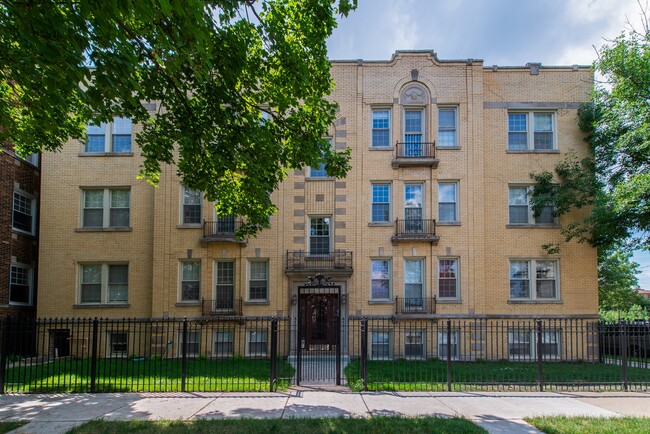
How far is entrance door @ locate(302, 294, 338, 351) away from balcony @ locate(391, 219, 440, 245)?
3.37 meters

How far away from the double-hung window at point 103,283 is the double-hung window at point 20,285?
2097 millimetres

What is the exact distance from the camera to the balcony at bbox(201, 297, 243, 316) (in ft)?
55.1

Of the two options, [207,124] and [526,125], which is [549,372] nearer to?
[526,125]

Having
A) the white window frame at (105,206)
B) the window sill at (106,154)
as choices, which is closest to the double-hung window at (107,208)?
the white window frame at (105,206)

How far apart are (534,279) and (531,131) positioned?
19.3 ft

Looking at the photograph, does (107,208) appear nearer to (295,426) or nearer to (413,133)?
(413,133)

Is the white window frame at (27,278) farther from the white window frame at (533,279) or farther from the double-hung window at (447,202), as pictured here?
the white window frame at (533,279)

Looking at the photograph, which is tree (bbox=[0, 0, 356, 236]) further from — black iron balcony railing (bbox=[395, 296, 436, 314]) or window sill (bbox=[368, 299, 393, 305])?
black iron balcony railing (bbox=[395, 296, 436, 314])

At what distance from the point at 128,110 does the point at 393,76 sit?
427 inches

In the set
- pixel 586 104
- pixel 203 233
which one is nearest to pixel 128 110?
pixel 203 233

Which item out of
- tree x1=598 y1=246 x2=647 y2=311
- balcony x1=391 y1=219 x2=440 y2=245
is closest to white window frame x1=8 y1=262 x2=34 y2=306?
balcony x1=391 y1=219 x2=440 y2=245

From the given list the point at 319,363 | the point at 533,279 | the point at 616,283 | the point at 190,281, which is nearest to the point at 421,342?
A: the point at 533,279

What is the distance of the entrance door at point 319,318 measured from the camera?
15.4m

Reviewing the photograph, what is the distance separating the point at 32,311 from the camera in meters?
17.7
